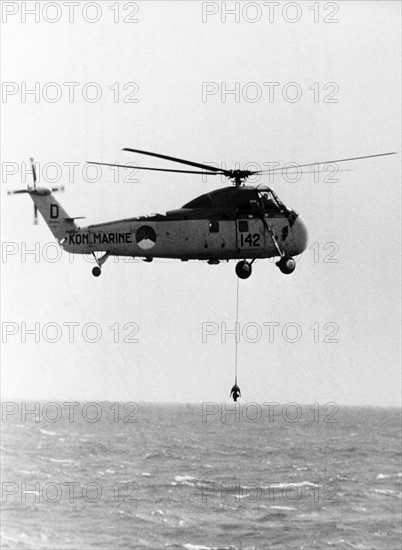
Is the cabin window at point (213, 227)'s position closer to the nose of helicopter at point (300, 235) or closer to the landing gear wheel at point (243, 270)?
the landing gear wheel at point (243, 270)

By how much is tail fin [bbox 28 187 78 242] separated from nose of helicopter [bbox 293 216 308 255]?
5845mm

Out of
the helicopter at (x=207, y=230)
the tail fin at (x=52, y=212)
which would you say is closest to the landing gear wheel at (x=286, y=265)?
the helicopter at (x=207, y=230)

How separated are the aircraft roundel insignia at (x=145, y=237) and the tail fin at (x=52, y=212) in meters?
1.64

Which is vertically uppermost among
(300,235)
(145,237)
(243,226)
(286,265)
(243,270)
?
(243,226)

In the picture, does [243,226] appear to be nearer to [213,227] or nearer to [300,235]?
[213,227]

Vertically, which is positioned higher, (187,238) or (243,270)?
(187,238)

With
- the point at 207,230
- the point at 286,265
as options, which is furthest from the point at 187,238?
the point at 286,265

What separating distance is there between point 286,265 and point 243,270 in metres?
1.14

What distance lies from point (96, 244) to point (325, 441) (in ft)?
400

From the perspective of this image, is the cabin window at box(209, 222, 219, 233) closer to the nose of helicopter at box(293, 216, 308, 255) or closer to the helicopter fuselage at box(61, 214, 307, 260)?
the helicopter fuselage at box(61, 214, 307, 260)

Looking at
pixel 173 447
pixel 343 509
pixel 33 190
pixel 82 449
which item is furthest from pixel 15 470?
pixel 33 190

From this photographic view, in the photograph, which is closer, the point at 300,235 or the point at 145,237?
the point at 145,237

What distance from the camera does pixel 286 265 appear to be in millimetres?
26359

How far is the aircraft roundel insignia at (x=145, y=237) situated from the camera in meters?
25.1
